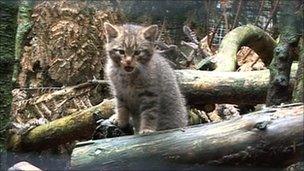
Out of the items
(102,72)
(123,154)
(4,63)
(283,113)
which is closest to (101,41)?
(102,72)

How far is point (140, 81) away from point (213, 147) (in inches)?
26.1

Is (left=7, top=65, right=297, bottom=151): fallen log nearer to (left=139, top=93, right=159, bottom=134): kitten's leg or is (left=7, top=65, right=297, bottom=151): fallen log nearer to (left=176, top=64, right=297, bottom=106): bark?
(left=176, top=64, right=297, bottom=106): bark

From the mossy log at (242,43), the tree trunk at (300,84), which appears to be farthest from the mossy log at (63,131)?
the tree trunk at (300,84)

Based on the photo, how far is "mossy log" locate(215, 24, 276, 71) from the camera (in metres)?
3.66

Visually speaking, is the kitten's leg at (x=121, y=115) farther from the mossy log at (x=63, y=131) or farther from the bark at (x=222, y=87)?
the bark at (x=222, y=87)

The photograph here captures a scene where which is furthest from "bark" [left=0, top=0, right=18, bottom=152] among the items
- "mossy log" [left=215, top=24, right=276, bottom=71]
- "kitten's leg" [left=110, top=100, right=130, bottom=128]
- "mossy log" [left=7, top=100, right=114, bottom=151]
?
"mossy log" [left=215, top=24, right=276, bottom=71]

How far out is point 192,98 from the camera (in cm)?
324

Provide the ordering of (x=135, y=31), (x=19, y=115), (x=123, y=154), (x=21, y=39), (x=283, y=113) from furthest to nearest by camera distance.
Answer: (x=19, y=115)
(x=21, y=39)
(x=135, y=31)
(x=123, y=154)
(x=283, y=113)

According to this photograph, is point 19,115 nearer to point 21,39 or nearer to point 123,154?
point 21,39

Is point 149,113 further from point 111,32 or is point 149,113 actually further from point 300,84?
point 300,84

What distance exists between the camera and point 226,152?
189cm

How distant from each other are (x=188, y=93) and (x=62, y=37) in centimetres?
91

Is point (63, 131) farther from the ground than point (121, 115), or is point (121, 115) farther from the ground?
point (121, 115)

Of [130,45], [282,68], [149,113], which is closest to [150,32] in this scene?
[130,45]
